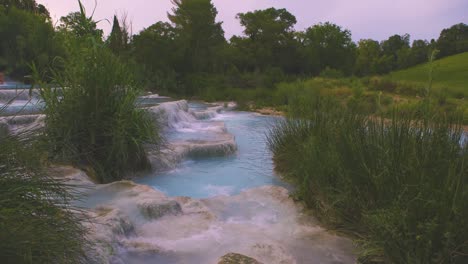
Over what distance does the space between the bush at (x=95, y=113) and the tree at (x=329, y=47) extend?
3379cm

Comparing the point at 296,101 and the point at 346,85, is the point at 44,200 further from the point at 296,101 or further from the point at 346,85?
the point at 346,85

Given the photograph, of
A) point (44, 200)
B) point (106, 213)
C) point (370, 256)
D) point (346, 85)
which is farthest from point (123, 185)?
point (346, 85)

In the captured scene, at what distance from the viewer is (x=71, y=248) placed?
1.85 metres

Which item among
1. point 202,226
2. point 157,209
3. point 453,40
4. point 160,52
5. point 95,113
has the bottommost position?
point 202,226

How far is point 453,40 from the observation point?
47.0 meters

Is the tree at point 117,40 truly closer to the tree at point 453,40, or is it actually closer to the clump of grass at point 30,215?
the clump of grass at point 30,215

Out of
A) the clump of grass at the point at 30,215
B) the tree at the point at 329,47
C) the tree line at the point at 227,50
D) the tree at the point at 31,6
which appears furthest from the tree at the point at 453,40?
the clump of grass at the point at 30,215

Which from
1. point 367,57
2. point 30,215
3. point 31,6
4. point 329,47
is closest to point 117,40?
point 31,6

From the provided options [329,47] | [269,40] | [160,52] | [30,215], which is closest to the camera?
[30,215]

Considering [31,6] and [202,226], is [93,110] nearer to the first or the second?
[31,6]

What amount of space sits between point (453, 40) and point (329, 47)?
20.0 metres

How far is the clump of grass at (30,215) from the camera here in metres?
1.59

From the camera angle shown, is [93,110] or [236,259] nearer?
[236,259]

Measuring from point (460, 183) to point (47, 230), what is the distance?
7.37ft
